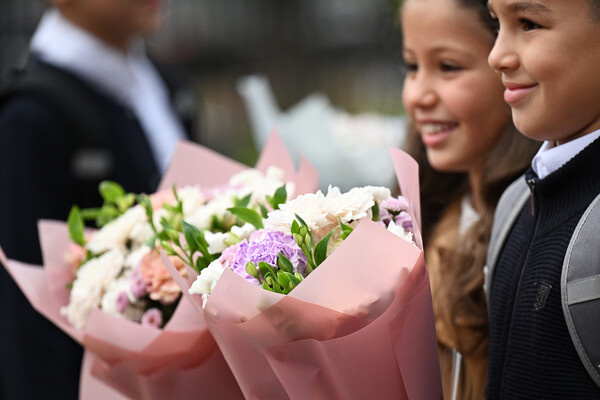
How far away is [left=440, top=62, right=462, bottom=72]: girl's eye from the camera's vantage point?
210 cm

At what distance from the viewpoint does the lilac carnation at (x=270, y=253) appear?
1.46 metres

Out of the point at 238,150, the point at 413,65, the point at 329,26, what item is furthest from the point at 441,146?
the point at 329,26

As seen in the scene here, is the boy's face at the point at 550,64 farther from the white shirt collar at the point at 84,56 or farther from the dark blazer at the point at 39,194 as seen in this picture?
the white shirt collar at the point at 84,56

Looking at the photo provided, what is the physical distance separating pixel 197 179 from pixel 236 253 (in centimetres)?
77

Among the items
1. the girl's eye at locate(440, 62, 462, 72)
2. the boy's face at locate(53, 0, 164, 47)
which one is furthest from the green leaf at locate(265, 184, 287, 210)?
the boy's face at locate(53, 0, 164, 47)

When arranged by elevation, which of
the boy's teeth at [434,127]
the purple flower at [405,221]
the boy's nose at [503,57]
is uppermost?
the boy's nose at [503,57]

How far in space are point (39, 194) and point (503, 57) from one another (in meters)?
2.07

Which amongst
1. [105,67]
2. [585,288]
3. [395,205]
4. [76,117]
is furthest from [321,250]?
[105,67]

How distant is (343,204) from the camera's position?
1.52 m

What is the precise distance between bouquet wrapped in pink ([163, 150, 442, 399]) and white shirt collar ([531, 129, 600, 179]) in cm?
26

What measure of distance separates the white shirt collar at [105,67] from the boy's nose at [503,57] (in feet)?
7.28

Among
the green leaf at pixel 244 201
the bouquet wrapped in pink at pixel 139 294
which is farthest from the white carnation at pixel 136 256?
the green leaf at pixel 244 201

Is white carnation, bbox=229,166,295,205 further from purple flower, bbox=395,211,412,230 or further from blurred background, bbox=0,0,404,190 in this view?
blurred background, bbox=0,0,404,190

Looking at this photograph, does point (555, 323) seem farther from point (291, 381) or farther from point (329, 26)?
point (329, 26)
